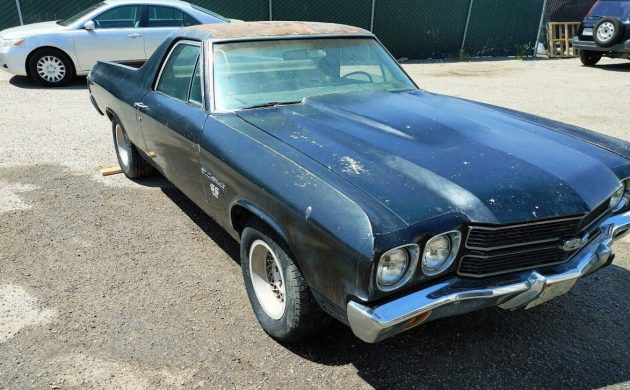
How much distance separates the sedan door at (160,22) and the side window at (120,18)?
0.23 m

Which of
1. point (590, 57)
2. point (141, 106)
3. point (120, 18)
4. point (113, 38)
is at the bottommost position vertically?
point (590, 57)

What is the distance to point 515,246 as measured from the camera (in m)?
2.27

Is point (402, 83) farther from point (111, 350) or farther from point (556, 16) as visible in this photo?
point (556, 16)

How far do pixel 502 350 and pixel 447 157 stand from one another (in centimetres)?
107

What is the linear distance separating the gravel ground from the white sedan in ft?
17.2

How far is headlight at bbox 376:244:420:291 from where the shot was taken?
6.74ft

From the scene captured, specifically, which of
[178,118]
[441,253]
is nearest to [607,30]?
[178,118]

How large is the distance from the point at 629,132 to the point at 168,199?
612 cm

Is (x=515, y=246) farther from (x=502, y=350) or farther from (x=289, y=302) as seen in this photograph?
(x=289, y=302)

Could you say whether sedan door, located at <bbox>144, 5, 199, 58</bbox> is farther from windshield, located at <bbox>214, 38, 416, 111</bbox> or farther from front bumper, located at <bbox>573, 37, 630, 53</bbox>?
front bumper, located at <bbox>573, 37, 630, 53</bbox>

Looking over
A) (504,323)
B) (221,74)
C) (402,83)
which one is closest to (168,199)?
(221,74)

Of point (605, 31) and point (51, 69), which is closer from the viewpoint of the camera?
point (51, 69)

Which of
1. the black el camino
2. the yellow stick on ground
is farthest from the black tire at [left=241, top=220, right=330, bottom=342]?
the yellow stick on ground

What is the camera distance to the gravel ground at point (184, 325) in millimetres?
2539
